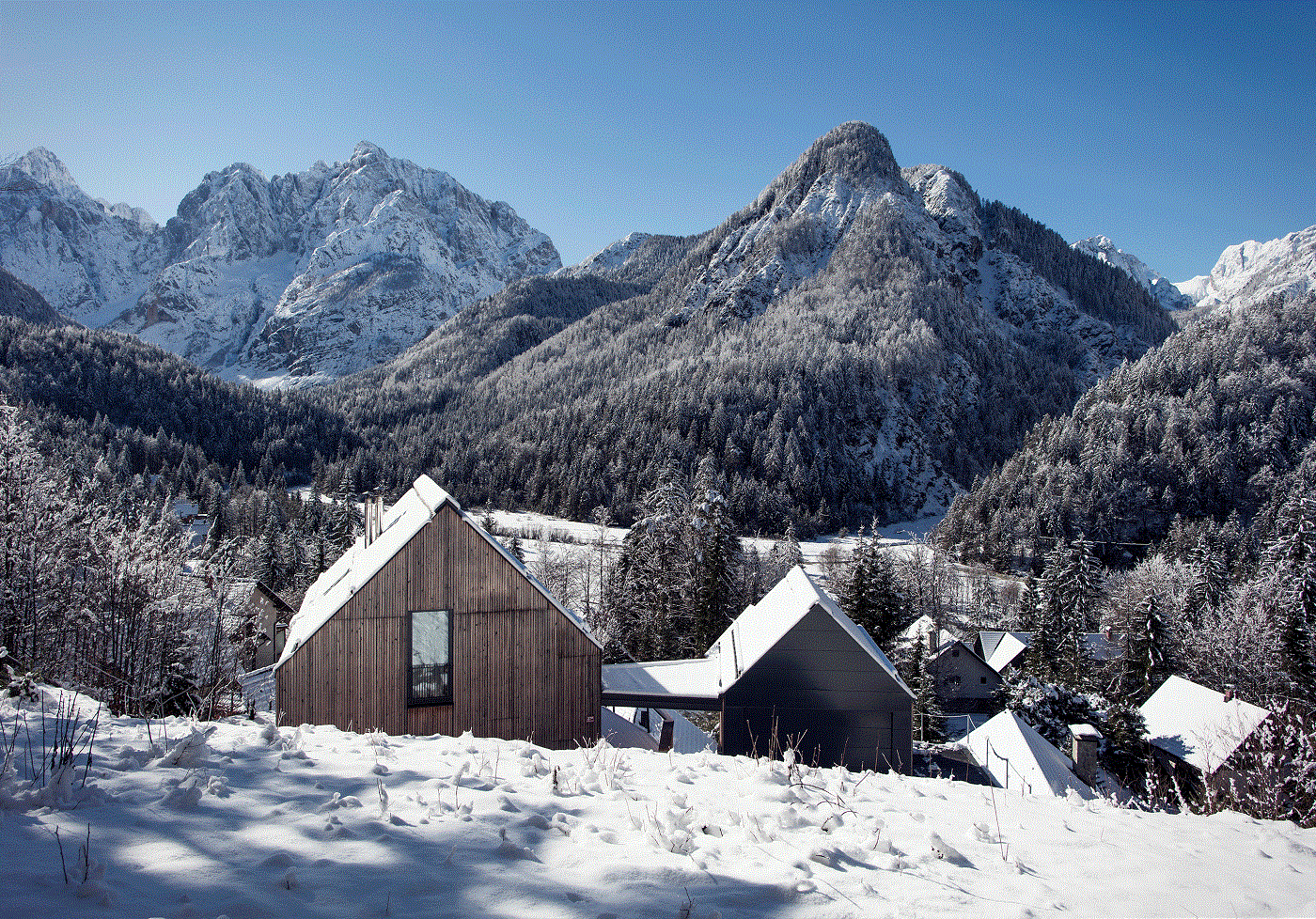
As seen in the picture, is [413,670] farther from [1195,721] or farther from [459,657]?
[1195,721]

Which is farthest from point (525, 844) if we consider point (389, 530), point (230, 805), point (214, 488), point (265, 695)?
point (214, 488)

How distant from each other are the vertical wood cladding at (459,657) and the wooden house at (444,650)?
18mm

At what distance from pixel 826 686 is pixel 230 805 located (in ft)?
39.7

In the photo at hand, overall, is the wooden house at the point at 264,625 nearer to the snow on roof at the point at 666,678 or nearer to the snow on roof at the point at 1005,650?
the snow on roof at the point at 666,678

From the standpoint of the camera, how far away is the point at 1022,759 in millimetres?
18625

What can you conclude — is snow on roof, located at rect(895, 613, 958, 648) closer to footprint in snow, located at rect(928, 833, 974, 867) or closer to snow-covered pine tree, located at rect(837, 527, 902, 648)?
snow-covered pine tree, located at rect(837, 527, 902, 648)

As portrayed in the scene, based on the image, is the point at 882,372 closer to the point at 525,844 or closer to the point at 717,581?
the point at 717,581

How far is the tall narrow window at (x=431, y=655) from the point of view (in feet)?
39.2

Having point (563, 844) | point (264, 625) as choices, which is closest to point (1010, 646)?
point (264, 625)

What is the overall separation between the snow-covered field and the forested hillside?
296 feet

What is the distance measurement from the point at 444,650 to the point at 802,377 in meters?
121

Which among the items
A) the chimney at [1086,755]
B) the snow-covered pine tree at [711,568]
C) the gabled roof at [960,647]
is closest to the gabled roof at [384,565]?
the chimney at [1086,755]

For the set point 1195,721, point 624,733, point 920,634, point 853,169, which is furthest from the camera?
point 853,169

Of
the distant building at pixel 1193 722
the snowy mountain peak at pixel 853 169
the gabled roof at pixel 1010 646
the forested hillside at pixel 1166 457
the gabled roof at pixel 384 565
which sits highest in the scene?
the snowy mountain peak at pixel 853 169
